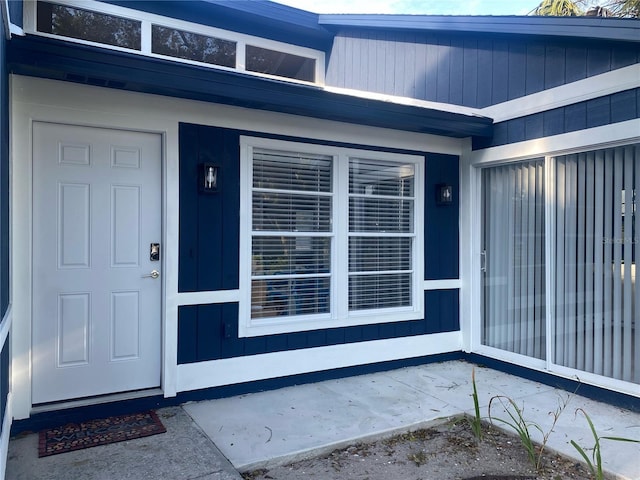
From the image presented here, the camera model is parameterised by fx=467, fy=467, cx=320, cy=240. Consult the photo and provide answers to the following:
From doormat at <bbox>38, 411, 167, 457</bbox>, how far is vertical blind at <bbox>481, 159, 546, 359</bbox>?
3.34 meters

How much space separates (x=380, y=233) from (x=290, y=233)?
102 centimetres

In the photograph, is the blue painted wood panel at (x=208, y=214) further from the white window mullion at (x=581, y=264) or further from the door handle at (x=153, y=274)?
the white window mullion at (x=581, y=264)

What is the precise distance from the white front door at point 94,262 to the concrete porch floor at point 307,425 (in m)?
0.49

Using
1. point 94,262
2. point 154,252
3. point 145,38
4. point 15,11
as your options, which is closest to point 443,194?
point 154,252

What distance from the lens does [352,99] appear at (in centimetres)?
397

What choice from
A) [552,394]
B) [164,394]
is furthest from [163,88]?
[552,394]

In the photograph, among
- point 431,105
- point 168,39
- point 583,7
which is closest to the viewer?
point 168,39

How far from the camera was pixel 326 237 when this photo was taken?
4430 millimetres

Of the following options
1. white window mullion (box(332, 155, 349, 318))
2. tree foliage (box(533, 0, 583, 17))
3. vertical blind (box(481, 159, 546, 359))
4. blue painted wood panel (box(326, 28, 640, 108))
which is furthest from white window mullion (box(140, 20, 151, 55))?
tree foliage (box(533, 0, 583, 17))

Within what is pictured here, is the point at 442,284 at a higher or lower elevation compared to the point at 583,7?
lower

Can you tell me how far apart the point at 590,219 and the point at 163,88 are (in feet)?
11.7

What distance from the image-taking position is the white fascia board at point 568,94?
3.64 m

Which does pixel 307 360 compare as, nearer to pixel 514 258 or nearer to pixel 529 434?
pixel 529 434

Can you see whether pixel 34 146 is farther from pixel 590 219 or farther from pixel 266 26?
pixel 590 219
